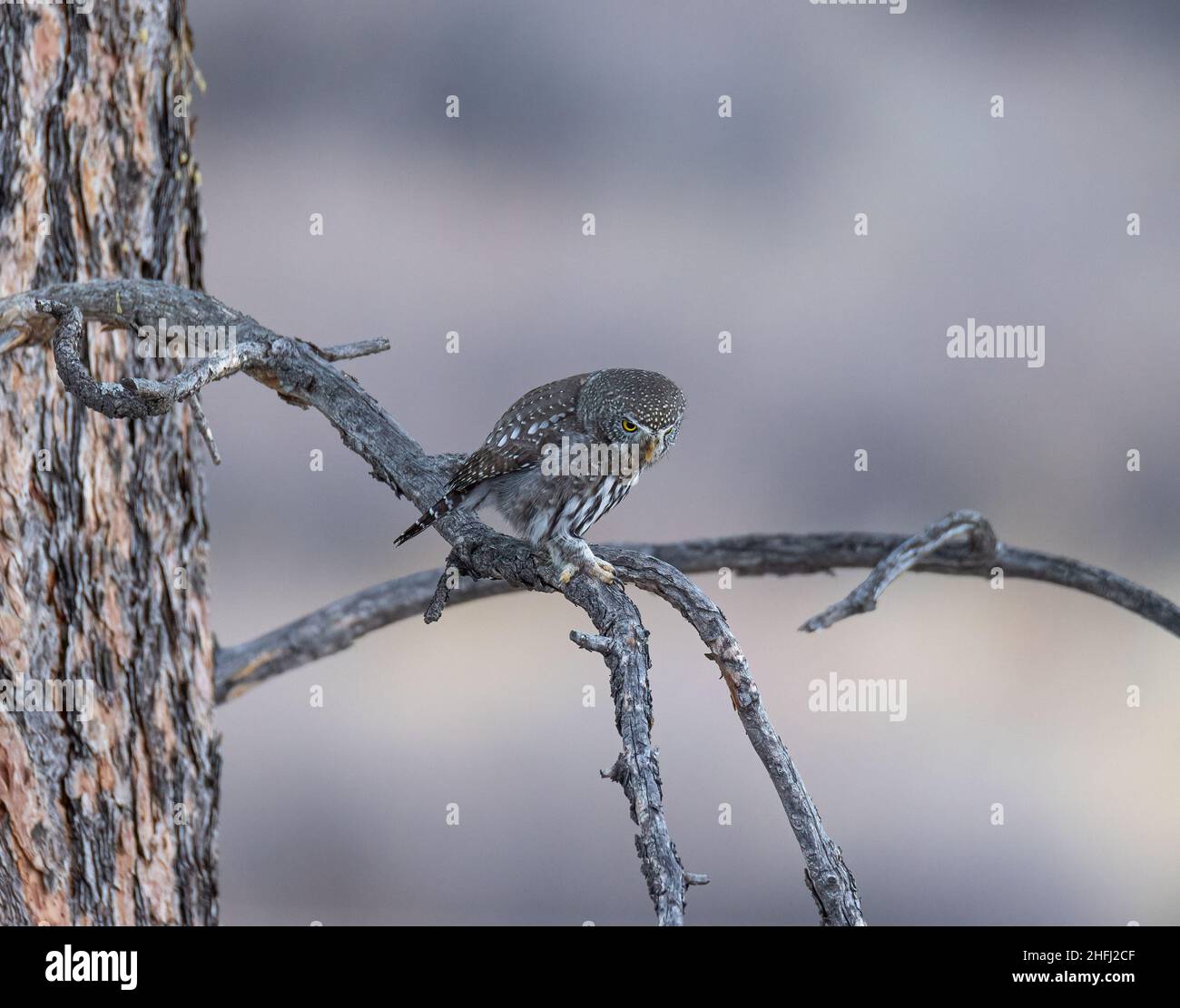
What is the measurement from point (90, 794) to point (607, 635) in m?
1.36

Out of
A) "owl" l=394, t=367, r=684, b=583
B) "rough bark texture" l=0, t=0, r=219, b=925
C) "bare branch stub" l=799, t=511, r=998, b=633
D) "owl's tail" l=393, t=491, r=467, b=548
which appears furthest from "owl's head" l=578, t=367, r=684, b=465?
"rough bark texture" l=0, t=0, r=219, b=925

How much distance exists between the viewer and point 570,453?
2.07 meters

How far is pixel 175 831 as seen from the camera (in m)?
2.51

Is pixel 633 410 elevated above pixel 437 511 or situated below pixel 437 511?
above

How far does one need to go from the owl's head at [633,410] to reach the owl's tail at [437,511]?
0.88ft

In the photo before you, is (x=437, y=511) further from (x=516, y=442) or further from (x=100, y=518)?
(x=100, y=518)

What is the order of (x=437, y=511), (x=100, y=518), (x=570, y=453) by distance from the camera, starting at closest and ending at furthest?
(x=437, y=511) < (x=570, y=453) < (x=100, y=518)

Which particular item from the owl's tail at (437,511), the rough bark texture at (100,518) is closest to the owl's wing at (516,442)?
the owl's tail at (437,511)

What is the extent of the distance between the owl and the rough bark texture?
72 centimetres

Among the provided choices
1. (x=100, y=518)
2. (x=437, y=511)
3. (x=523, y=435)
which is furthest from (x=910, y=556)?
(x=100, y=518)

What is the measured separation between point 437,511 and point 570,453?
0.88ft

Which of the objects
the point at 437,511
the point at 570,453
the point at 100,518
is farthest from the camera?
the point at 100,518

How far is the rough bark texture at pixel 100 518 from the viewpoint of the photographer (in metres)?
2.24
